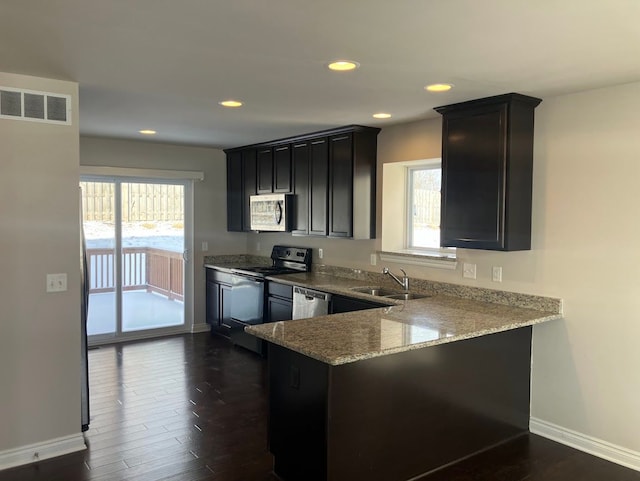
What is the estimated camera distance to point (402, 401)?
2.84 m

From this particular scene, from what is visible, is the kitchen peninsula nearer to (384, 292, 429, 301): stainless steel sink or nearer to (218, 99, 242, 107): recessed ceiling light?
(384, 292, 429, 301): stainless steel sink

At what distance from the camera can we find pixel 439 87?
10.5ft

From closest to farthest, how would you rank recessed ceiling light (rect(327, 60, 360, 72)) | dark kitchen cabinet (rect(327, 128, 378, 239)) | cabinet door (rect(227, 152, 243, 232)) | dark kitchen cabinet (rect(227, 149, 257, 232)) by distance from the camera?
recessed ceiling light (rect(327, 60, 360, 72)) < dark kitchen cabinet (rect(327, 128, 378, 239)) < dark kitchen cabinet (rect(227, 149, 257, 232)) < cabinet door (rect(227, 152, 243, 232))

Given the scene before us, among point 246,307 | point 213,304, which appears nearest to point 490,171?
point 246,307

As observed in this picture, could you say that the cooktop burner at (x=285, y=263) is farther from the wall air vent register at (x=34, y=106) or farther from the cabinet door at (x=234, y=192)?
the wall air vent register at (x=34, y=106)

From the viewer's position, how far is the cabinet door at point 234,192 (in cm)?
643

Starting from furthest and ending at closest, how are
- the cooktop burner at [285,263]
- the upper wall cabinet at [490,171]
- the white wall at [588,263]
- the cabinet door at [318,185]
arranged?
the cooktop burner at [285,263], the cabinet door at [318,185], the upper wall cabinet at [490,171], the white wall at [588,263]

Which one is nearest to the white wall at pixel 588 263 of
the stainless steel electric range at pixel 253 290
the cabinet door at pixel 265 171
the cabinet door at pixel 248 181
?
the stainless steel electric range at pixel 253 290

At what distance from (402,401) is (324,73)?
187 cm

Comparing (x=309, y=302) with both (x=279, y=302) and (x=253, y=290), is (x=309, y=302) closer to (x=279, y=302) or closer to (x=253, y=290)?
(x=279, y=302)

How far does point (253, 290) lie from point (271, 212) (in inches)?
34.2

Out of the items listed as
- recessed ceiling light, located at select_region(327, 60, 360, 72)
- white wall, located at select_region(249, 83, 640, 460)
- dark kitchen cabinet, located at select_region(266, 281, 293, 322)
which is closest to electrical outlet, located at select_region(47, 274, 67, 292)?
recessed ceiling light, located at select_region(327, 60, 360, 72)

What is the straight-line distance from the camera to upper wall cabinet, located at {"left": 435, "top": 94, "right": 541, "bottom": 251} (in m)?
3.43

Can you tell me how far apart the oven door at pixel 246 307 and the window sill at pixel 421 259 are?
144 centimetres
